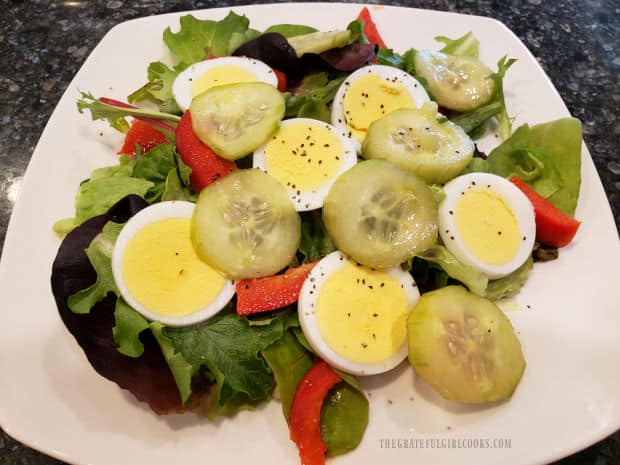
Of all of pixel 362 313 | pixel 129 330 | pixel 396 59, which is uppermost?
pixel 396 59

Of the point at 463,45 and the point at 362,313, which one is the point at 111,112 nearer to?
the point at 362,313

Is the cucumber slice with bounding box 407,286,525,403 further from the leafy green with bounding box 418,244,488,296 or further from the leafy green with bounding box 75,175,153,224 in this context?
the leafy green with bounding box 75,175,153,224

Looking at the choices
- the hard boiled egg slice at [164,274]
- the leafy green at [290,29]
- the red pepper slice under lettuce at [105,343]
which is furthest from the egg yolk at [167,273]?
the leafy green at [290,29]

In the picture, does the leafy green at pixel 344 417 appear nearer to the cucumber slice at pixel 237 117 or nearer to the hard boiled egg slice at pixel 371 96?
the cucumber slice at pixel 237 117

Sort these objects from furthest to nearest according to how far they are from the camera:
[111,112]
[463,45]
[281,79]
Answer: [463,45] → [281,79] → [111,112]

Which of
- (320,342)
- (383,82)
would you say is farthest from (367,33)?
(320,342)

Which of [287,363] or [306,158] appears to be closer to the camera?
[287,363]

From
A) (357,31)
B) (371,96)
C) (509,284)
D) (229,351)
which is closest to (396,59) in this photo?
(357,31)

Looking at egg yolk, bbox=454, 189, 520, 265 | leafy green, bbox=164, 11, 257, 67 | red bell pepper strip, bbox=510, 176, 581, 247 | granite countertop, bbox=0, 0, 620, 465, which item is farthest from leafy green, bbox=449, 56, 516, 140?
leafy green, bbox=164, 11, 257, 67
